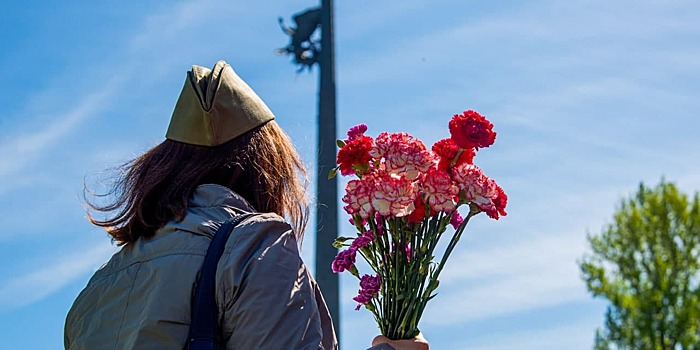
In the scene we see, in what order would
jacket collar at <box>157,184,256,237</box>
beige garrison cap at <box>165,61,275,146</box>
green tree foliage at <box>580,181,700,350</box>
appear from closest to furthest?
jacket collar at <box>157,184,256,237</box>, beige garrison cap at <box>165,61,275,146</box>, green tree foliage at <box>580,181,700,350</box>

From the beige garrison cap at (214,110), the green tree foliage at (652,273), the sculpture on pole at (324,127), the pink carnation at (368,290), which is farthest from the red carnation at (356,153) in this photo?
the green tree foliage at (652,273)

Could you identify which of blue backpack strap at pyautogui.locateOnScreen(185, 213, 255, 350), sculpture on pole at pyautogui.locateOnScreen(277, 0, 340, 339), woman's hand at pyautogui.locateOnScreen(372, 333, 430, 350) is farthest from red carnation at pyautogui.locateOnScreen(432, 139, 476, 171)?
sculpture on pole at pyautogui.locateOnScreen(277, 0, 340, 339)

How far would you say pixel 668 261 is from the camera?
14.7 m

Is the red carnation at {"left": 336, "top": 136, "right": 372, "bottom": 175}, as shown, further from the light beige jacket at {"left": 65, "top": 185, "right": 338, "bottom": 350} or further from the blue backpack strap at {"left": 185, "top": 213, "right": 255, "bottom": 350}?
the blue backpack strap at {"left": 185, "top": 213, "right": 255, "bottom": 350}

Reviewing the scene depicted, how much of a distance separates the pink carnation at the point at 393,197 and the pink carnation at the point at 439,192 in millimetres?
38

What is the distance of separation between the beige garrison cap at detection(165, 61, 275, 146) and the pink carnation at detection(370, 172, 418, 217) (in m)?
0.38

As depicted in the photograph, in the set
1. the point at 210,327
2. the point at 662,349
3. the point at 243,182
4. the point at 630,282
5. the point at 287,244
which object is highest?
the point at 630,282

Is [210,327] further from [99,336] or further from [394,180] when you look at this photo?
[394,180]

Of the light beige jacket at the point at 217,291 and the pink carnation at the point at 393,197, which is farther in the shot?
the pink carnation at the point at 393,197

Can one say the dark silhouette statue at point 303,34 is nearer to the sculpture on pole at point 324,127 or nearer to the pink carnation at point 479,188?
the sculpture on pole at point 324,127

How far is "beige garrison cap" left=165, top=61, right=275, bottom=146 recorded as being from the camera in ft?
7.08

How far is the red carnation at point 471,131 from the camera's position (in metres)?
2.57

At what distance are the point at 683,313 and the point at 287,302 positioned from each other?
13365 millimetres

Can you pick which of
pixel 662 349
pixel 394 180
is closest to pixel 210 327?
pixel 394 180
